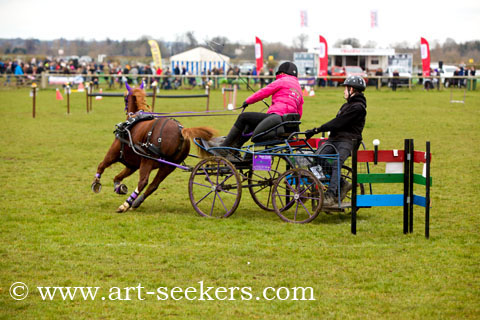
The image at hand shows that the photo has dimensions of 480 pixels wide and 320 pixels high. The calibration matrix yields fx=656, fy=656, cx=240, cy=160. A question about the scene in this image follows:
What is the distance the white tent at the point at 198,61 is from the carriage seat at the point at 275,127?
149 feet

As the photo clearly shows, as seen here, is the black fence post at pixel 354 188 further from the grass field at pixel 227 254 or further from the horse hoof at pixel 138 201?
the horse hoof at pixel 138 201

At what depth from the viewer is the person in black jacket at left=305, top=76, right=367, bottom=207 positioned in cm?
837

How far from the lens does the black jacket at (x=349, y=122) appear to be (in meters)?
8.38

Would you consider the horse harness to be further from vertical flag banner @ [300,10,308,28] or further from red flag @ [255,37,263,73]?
vertical flag banner @ [300,10,308,28]

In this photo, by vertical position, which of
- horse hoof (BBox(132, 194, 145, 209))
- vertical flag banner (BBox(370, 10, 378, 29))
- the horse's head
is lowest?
horse hoof (BBox(132, 194, 145, 209))

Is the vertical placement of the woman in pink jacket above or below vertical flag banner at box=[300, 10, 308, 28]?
below

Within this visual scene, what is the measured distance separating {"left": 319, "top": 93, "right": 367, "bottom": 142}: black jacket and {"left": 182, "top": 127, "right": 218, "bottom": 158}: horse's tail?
5.27 feet

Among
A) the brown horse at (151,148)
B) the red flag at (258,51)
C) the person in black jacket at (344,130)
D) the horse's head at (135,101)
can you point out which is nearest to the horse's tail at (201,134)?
the brown horse at (151,148)

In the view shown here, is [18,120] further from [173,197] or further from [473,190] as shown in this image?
[473,190]

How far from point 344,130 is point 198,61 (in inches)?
1881

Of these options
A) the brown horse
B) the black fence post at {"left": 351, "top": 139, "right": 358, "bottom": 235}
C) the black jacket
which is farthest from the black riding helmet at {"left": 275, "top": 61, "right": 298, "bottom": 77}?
the black fence post at {"left": 351, "top": 139, "right": 358, "bottom": 235}

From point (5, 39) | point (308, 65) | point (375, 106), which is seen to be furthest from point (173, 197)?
point (5, 39)

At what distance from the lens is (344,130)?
851cm

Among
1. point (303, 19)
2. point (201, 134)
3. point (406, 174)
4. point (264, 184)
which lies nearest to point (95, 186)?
point (201, 134)
